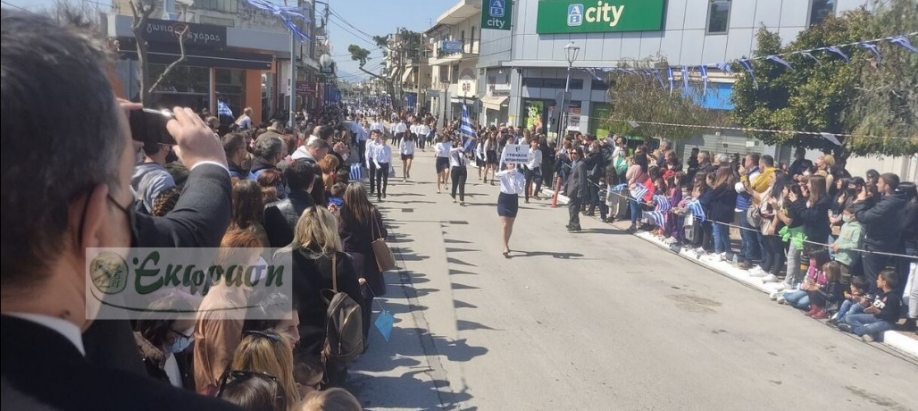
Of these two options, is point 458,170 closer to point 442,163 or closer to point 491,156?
point 442,163

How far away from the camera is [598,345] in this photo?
676cm

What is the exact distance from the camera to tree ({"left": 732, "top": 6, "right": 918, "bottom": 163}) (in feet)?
46.1

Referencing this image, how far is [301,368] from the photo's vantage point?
3.73 meters

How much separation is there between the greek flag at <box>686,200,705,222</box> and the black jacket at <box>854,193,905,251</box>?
10.4 feet

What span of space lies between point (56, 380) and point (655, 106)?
67.6 feet

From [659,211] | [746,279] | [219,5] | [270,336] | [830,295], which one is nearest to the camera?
[270,336]

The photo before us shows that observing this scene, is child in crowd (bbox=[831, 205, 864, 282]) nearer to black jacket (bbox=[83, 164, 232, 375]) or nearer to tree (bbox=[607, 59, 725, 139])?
black jacket (bbox=[83, 164, 232, 375])

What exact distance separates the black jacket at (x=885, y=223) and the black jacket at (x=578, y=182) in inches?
217

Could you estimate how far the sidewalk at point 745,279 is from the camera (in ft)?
23.2

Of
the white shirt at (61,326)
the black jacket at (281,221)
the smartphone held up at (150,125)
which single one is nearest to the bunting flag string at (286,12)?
the black jacket at (281,221)

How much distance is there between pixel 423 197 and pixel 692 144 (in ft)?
38.2

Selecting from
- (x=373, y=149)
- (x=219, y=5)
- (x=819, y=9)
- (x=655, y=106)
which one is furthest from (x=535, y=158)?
(x=219, y=5)

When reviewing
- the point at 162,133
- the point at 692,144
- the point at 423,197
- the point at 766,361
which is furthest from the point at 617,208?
the point at 162,133

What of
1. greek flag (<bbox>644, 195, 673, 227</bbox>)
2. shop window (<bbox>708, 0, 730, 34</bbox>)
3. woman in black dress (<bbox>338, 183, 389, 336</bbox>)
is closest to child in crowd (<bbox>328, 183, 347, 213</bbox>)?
woman in black dress (<bbox>338, 183, 389, 336</bbox>)
